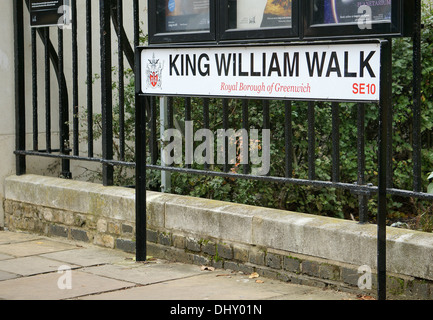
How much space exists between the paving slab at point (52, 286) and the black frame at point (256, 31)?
1884 millimetres

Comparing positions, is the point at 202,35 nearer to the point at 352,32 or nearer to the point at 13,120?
the point at 352,32

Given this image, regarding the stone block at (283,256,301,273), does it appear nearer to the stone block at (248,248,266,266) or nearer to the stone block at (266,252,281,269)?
the stone block at (266,252,281,269)

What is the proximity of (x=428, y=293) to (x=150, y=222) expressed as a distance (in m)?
2.46

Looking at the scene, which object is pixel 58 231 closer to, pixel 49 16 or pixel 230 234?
pixel 49 16

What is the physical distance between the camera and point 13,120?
7625 mm

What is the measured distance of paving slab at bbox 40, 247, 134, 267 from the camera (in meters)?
6.18

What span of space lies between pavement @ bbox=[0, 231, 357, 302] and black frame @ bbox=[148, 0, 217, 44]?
A: 1702 mm

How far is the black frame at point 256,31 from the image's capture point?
521 centimetres

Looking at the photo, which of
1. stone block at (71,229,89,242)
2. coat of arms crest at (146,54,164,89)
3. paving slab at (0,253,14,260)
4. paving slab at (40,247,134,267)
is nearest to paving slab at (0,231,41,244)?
stone block at (71,229,89,242)

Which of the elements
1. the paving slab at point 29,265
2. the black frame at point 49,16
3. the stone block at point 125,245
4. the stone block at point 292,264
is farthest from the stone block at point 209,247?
the black frame at point 49,16

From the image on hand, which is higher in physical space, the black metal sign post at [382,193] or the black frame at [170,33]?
the black frame at [170,33]

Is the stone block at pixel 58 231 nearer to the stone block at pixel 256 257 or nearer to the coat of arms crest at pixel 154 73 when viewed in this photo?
the coat of arms crest at pixel 154 73

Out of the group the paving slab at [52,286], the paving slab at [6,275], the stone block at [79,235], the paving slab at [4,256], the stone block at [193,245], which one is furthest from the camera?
the stone block at [79,235]

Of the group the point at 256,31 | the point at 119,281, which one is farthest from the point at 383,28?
the point at 119,281
